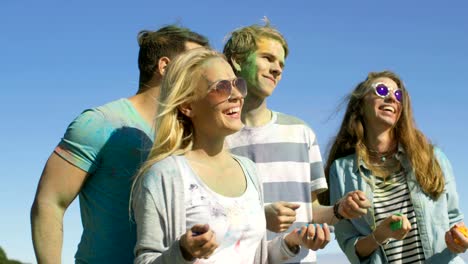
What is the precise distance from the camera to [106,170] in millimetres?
4594

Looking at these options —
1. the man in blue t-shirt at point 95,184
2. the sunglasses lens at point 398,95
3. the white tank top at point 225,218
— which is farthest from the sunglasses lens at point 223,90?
the sunglasses lens at point 398,95

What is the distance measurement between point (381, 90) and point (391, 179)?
3.02 feet

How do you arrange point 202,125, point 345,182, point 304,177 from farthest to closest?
point 345,182
point 304,177
point 202,125

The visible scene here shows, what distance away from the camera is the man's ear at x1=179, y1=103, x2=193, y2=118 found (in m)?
4.08

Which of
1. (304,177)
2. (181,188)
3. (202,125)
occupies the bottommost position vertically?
(304,177)

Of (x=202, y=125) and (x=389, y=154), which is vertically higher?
(x=202, y=125)

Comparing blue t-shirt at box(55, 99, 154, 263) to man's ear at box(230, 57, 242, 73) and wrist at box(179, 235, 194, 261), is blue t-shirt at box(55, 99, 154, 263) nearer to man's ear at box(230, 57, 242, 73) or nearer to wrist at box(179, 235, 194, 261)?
wrist at box(179, 235, 194, 261)

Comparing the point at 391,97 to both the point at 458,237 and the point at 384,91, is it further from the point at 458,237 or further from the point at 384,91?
the point at 458,237

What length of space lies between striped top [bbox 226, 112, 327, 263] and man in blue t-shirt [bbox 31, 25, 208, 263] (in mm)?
1063

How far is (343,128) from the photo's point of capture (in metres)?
7.22

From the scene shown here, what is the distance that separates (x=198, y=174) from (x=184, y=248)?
0.63 metres

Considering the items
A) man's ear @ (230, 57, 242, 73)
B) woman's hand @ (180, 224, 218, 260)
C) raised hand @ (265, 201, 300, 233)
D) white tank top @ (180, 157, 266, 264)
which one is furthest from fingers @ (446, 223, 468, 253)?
woman's hand @ (180, 224, 218, 260)

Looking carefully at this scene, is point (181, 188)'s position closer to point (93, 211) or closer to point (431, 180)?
point (93, 211)

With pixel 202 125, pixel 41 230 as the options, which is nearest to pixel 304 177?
pixel 202 125
